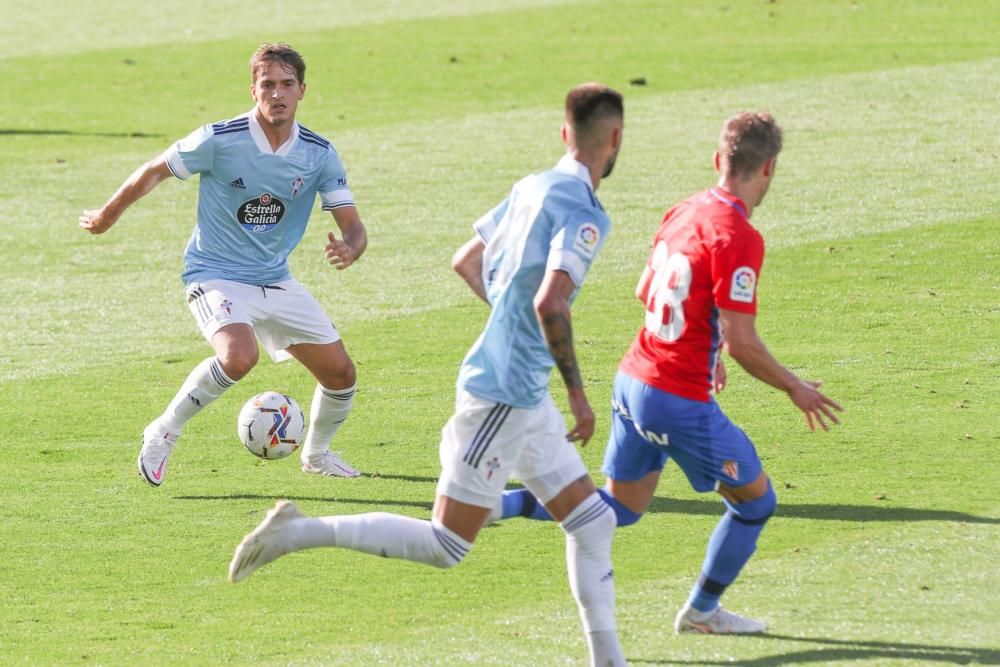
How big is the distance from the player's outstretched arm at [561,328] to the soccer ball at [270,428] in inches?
153

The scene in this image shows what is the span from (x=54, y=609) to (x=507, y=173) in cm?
1201

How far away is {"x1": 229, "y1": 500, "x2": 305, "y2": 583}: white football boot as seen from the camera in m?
6.49

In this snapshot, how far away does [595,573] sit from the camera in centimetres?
630

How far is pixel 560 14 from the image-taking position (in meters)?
31.6

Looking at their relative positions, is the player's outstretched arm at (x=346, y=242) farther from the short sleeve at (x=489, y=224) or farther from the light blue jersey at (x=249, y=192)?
the short sleeve at (x=489, y=224)

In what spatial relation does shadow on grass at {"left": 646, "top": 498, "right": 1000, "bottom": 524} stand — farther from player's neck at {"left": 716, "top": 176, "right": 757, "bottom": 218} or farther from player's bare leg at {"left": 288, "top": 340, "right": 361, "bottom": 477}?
player's neck at {"left": 716, "top": 176, "right": 757, "bottom": 218}

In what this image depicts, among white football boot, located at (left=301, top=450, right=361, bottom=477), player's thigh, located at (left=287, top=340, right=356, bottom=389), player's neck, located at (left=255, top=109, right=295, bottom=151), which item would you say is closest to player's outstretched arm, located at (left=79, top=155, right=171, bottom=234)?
player's neck, located at (left=255, top=109, right=295, bottom=151)

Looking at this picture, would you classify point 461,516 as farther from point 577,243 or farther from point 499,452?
point 577,243

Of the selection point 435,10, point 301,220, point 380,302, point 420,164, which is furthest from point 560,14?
point 301,220

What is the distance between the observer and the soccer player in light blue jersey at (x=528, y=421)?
20.4 ft

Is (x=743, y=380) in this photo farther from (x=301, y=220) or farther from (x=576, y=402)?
(x=576, y=402)

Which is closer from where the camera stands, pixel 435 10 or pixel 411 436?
pixel 411 436

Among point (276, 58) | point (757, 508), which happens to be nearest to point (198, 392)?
point (276, 58)

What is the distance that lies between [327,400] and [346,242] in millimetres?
979
